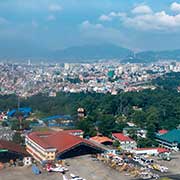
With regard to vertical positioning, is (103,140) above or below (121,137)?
below

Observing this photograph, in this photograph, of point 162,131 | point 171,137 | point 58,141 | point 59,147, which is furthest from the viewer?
point 162,131

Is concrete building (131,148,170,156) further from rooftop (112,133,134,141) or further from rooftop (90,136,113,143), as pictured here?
rooftop (90,136,113,143)

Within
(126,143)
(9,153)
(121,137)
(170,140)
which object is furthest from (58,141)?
(170,140)

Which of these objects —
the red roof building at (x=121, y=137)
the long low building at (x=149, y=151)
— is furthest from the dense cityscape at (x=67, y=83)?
the long low building at (x=149, y=151)

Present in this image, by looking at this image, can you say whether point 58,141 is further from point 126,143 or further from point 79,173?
point 126,143

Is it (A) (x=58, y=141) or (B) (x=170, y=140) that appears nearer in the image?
(A) (x=58, y=141)

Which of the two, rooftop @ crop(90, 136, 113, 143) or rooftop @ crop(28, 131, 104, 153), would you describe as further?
rooftop @ crop(90, 136, 113, 143)

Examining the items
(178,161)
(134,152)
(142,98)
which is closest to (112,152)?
(134,152)

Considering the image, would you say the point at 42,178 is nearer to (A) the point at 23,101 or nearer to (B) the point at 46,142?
(B) the point at 46,142

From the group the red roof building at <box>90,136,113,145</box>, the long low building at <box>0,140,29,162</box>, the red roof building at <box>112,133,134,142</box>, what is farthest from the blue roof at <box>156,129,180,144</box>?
the long low building at <box>0,140,29,162</box>

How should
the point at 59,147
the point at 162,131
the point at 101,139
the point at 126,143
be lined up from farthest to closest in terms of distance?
the point at 162,131, the point at 101,139, the point at 126,143, the point at 59,147
